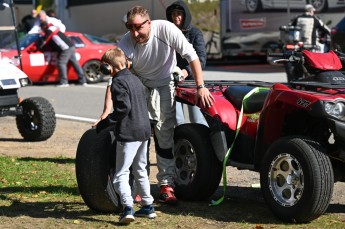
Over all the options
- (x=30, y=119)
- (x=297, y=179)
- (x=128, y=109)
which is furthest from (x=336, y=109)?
(x=30, y=119)

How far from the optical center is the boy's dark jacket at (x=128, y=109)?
22.4ft

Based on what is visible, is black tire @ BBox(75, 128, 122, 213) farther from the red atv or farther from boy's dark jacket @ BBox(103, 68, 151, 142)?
boy's dark jacket @ BBox(103, 68, 151, 142)

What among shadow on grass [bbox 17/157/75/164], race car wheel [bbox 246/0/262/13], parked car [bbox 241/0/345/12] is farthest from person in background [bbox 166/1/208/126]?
race car wheel [bbox 246/0/262/13]

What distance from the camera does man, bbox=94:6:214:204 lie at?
24.4 feet

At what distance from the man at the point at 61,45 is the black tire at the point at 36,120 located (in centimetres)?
839

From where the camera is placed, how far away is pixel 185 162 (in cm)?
798

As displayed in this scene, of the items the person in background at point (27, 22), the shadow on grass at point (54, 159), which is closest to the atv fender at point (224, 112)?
the shadow on grass at point (54, 159)

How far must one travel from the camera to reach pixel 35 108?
1194 centimetres

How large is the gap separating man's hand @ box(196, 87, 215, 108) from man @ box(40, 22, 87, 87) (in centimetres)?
1318

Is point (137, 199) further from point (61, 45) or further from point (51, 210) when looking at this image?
point (61, 45)

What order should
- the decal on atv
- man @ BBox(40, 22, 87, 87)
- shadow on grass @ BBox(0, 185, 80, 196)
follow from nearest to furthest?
the decal on atv → shadow on grass @ BBox(0, 185, 80, 196) → man @ BBox(40, 22, 87, 87)

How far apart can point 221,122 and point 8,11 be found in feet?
17.9

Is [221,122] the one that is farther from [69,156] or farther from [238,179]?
[69,156]

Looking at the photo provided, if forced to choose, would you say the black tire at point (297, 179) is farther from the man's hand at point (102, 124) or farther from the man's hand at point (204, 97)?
the man's hand at point (102, 124)
